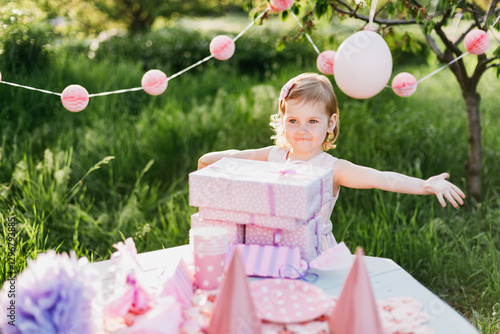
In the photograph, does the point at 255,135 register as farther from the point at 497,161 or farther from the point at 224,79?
the point at 224,79

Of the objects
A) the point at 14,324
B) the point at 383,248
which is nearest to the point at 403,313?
the point at 14,324

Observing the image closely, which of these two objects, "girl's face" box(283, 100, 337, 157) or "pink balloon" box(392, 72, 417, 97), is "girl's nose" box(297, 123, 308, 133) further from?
"pink balloon" box(392, 72, 417, 97)

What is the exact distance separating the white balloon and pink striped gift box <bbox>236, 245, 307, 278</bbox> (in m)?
0.76

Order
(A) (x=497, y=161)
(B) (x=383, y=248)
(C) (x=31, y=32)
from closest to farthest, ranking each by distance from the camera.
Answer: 1. (B) (x=383, y=248)
2. (A) (x=497, y=161)
3. (C) (x=31, y=32)

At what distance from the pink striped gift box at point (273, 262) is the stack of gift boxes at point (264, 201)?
1.7 inches

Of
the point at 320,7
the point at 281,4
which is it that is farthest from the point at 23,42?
the point at 281,4

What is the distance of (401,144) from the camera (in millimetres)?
3795

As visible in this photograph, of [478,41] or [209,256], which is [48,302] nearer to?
[209,256]

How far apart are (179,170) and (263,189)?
7.61 ft

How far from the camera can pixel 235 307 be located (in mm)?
1274

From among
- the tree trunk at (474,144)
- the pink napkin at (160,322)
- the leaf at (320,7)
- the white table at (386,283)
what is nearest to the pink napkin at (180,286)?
the white table at (386,283)

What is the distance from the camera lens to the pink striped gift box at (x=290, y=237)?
1673mm

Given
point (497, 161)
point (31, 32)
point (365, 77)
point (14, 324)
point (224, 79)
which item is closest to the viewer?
point (14, 324)

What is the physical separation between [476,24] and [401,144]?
1.09 meters
